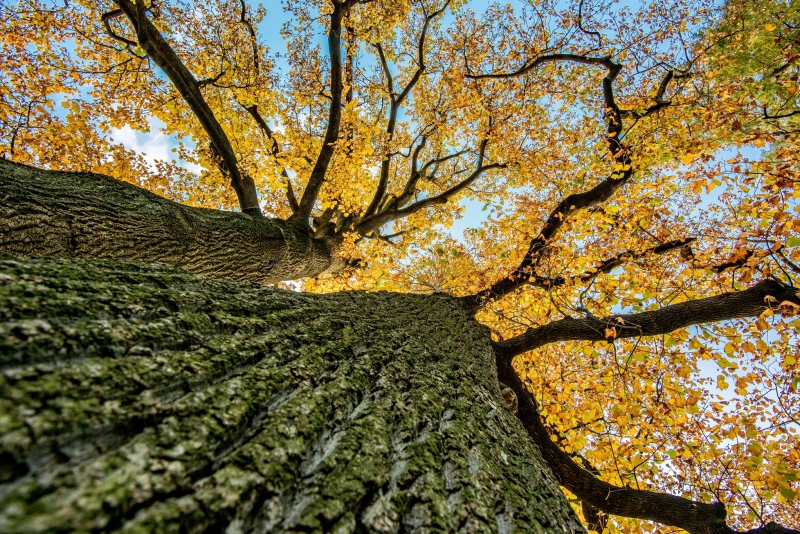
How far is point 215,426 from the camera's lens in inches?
40.8

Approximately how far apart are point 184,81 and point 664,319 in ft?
25.8

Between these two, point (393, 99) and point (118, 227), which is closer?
point (118, 227)

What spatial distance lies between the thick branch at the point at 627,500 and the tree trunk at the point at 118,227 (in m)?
4.35

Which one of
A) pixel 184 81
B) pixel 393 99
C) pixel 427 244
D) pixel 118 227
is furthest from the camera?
pixel 427 244

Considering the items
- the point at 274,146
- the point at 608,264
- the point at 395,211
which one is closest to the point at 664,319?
the point at 608,264

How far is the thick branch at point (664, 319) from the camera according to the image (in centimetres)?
423

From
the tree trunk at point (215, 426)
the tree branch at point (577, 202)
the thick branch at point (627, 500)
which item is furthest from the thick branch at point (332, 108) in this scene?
the thick branch at point (627, 500)

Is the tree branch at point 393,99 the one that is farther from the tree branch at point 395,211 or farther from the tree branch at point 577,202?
the tree branch at point 577,202

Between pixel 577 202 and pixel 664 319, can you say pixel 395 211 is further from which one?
pixel 664 319

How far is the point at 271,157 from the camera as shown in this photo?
820 cm

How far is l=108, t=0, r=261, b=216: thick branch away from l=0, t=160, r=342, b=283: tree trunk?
1.04 metres

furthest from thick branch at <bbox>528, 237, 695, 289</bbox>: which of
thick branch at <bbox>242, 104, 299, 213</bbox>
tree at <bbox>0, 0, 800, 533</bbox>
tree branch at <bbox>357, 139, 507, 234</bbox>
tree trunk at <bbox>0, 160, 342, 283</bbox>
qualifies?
thick branch at <bbox>242, 104, 299, 213</bbox>

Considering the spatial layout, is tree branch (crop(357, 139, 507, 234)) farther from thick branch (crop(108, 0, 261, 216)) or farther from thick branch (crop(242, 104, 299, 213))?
thick branch (crop(108, 0, 261, 216))

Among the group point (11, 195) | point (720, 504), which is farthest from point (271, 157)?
point (720, 504)
